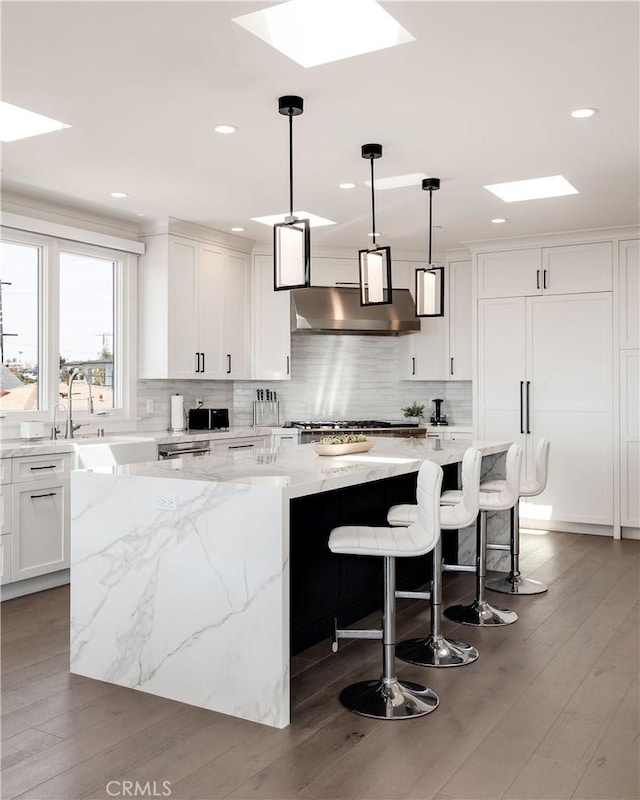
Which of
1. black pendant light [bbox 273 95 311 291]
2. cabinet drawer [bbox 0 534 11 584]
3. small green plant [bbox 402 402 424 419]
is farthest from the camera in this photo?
small green plant [bbox 402 402 424 419]

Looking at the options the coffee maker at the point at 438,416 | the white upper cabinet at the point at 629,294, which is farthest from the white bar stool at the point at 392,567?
the coffee maker at the point at 438,416

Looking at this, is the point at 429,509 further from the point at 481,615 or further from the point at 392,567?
the point at 481,615

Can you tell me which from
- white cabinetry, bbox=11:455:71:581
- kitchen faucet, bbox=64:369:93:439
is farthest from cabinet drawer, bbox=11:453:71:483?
kitchen faucet, bbox=64:369:93:439

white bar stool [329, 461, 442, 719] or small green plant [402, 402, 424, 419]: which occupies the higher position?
small green plant [402, 402, 424, 419]

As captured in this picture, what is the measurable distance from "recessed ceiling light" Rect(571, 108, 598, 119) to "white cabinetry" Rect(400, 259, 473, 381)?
3399mm

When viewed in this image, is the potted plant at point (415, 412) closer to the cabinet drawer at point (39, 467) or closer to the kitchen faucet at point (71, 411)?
the kitchen faucet at point (71, 411)

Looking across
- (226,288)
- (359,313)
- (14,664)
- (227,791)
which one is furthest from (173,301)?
(227,791)

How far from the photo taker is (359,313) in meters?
6.81

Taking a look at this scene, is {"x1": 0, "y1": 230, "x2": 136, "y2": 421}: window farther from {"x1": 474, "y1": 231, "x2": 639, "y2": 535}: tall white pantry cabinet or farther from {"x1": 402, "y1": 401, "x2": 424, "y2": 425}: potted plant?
{"x1": 474, "y1": 231, "x2": 639, "y2": 535}: tall white pantry cabinet

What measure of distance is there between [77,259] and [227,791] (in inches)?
170

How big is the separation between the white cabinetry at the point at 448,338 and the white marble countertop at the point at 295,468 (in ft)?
9.26

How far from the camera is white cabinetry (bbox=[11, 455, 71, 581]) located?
4379 mm

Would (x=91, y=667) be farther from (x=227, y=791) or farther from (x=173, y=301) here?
(x=173, y=301)

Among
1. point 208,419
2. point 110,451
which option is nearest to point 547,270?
point 208,419
